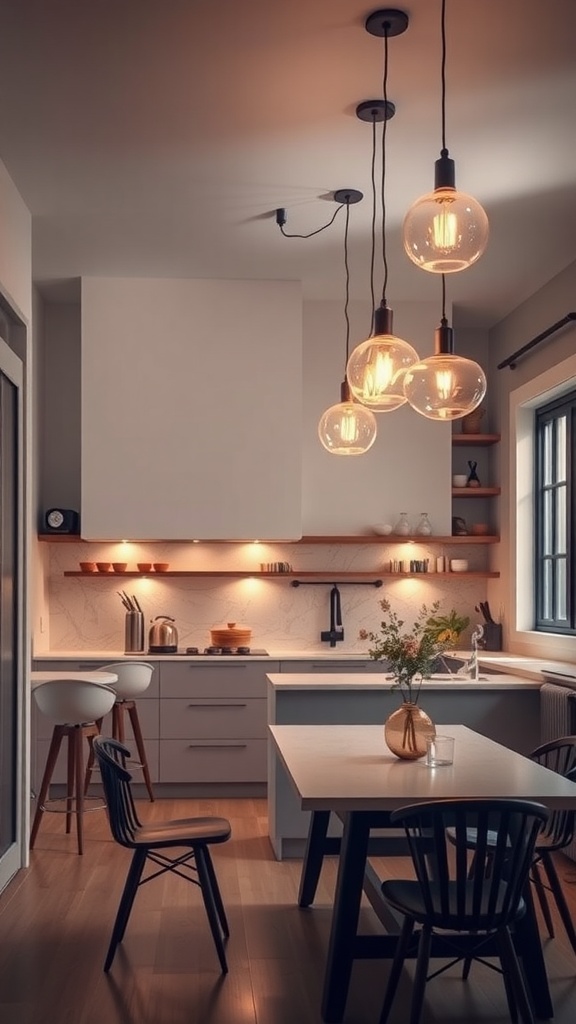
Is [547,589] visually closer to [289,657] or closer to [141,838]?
[289,657]

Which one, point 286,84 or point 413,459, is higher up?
point 286,84

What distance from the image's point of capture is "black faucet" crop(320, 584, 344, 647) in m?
7.76

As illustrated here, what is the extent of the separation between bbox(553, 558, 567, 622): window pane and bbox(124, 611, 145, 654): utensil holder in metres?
2.60

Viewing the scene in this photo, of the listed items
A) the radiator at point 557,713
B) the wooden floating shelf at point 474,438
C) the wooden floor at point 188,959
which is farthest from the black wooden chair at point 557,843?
the wooden floating shelf at point 474,438

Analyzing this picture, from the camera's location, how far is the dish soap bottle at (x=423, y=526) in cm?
765

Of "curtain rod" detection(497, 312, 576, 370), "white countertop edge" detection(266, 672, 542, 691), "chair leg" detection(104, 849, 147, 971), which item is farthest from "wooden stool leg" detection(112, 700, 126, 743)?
"curtain rod" detection(497, 312, 576, 370)

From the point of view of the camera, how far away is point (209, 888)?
397 centimetres

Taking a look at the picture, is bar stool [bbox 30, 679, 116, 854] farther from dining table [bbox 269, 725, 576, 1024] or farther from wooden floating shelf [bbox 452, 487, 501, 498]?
wooden floating shelf [bbox 452, 487, 501, 498]

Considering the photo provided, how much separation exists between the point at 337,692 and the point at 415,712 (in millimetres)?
1651

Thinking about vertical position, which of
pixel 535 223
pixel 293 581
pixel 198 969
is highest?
pixel 535 223

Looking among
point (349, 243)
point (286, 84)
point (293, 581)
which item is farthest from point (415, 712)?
point (293, 581)

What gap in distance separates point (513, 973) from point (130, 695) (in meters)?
3.74

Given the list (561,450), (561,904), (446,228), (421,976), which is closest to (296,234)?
(561,450)

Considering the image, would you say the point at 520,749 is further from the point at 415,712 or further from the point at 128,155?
the point at 128,155
